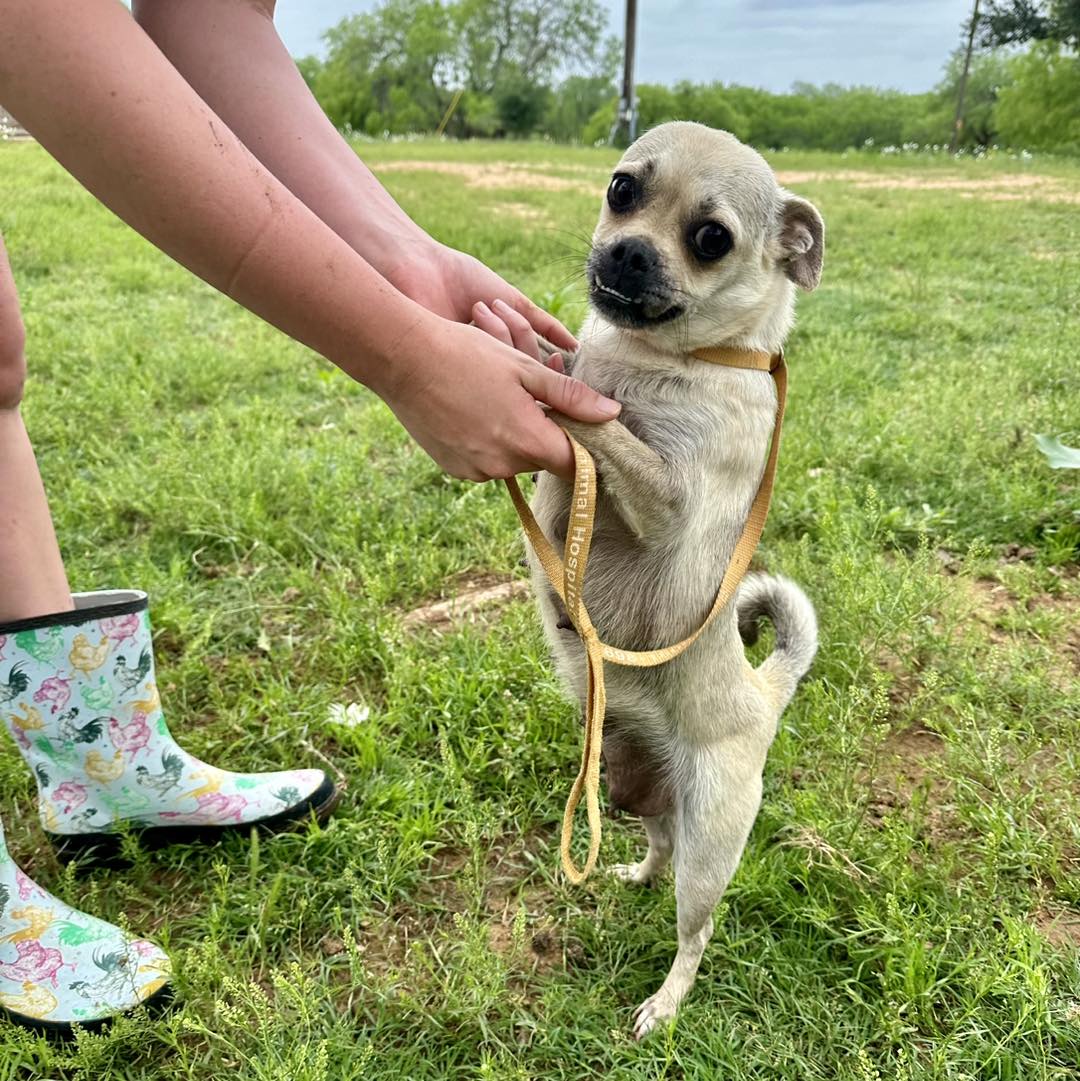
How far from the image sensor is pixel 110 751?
1969 mm

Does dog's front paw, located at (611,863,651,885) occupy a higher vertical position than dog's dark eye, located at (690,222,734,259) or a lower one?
lower

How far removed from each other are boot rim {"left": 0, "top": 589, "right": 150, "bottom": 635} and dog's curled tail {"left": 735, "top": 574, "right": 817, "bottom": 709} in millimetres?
1475

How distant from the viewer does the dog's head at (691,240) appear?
1.74 m

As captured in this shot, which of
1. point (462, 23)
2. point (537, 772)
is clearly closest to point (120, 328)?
point (537, 772)

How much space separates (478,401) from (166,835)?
1451 millimetres

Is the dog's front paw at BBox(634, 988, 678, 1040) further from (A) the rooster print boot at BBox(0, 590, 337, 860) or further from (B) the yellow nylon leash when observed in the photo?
(A) the rooster print boot at BBox(0, 590, 337, 860)

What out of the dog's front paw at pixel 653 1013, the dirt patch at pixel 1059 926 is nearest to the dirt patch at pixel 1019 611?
the dirt patch at pixel 1059 926

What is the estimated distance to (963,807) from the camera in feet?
7.18

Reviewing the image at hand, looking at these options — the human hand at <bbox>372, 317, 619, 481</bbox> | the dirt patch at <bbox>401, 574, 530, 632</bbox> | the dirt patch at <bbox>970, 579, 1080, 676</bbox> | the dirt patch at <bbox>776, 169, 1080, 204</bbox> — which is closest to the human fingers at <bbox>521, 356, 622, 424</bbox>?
the human hand at <bbox>372, 317, 619, 481</bbox>

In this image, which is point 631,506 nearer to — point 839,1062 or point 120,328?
point 839,1062

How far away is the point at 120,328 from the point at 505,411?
500cm

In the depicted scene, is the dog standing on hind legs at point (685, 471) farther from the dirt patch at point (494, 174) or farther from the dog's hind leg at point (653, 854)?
the dirt patch at point (494, 174)

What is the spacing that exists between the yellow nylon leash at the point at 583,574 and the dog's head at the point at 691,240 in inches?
3.9

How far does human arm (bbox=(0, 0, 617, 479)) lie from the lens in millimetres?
1159
